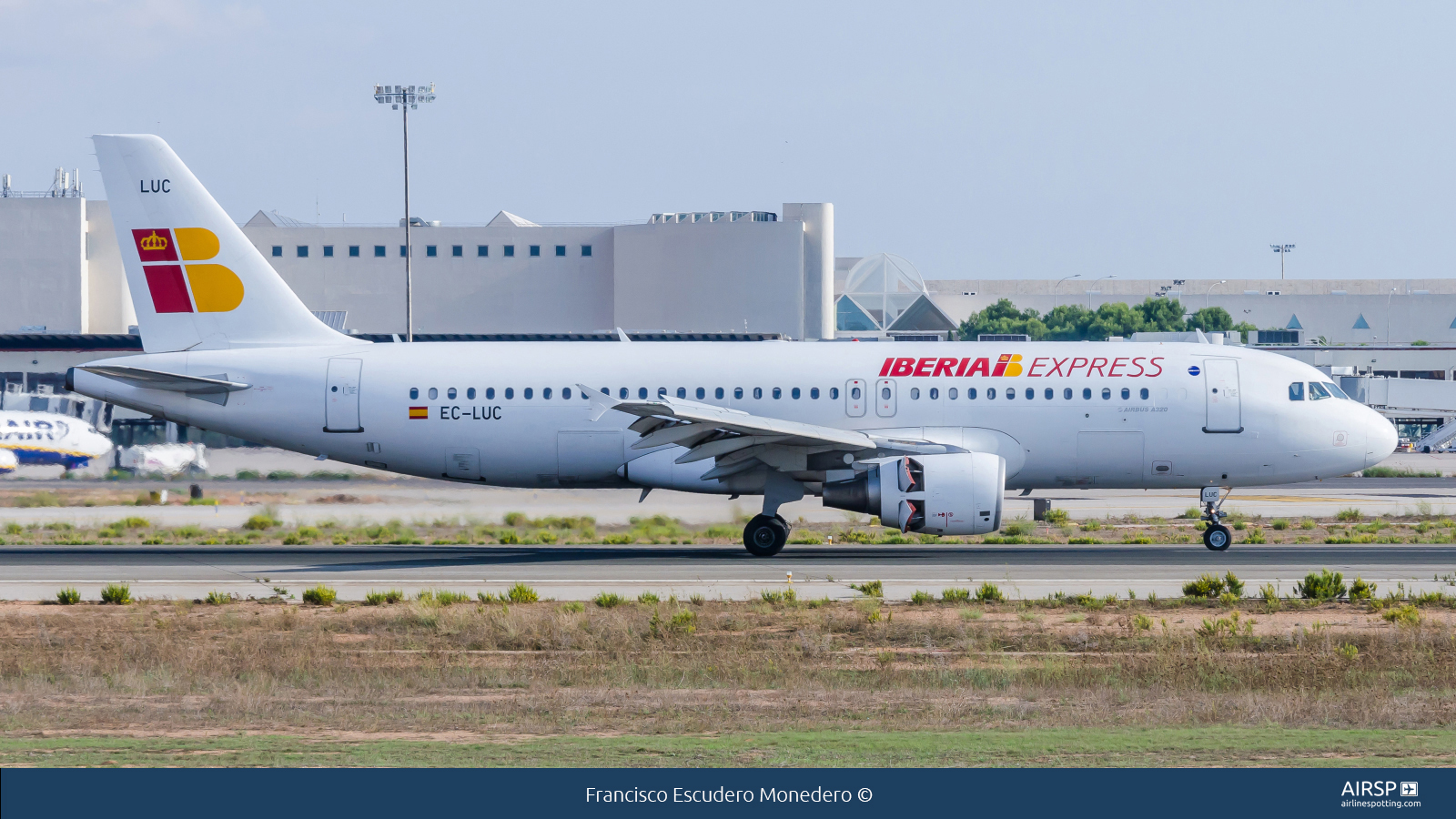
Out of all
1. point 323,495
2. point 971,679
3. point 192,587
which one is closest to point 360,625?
point 192,587

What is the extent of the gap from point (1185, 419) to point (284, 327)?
1926 cm

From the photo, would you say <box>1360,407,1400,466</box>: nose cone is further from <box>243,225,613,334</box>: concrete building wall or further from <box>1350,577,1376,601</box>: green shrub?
<box>243,225,613,334</box>: concrete building wall

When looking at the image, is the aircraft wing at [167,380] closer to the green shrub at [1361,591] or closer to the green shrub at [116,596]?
the green shrub at [116,596]

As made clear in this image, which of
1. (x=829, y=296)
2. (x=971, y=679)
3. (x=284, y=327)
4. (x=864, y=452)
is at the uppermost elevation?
(x=829, y=296)

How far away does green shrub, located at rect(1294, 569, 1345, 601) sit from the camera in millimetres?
22469

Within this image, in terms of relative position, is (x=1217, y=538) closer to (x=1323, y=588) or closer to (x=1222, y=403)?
(x=1222, y=403)

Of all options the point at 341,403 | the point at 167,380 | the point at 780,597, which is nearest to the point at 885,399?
the point at 780,597

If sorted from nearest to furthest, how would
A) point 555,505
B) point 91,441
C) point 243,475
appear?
point 555,505, point 243,475, point 91,441

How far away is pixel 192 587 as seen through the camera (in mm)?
24453

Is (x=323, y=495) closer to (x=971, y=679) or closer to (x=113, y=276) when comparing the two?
(x=971, y=679)

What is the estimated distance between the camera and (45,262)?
97.1 meters

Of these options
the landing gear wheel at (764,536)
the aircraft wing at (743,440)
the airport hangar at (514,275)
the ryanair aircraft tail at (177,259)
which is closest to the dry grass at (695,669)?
the aircraft wing at (743,440)

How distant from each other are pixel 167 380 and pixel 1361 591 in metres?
23.1

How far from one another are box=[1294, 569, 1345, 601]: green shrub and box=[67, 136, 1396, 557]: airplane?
687 cm
